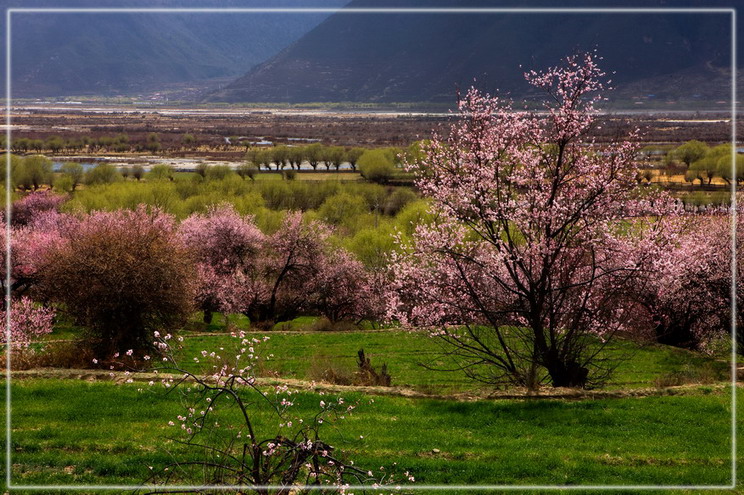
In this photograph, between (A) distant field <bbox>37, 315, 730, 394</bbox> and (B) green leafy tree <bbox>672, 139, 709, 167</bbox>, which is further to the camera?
(B) green leafy tree <bbox>672, 139, 709, 167</bbox>

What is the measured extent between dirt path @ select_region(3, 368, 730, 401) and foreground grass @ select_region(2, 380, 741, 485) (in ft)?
1.27

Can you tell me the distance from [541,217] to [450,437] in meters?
5.48

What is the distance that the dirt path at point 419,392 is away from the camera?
15.5 metres

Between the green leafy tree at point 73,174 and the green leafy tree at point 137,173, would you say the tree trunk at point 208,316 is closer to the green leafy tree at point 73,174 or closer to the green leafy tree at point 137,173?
the green leafy tree at point 73,174

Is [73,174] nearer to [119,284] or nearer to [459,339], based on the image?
[119,284]

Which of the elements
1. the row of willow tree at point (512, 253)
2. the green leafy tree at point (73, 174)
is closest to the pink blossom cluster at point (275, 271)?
the row of willow tree at point (512, 253)

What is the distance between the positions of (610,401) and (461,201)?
5.56m

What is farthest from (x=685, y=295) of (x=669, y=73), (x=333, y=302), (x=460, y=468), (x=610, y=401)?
(x=669, y=73)

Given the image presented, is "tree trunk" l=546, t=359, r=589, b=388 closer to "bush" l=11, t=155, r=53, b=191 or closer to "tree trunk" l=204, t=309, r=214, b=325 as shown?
"tree trunk" l=204, t=309, r=214, b=325

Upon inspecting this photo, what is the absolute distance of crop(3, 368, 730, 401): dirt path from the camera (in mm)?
15500

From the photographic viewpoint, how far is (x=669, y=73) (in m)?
113

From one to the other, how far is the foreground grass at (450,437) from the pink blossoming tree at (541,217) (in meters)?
2.45

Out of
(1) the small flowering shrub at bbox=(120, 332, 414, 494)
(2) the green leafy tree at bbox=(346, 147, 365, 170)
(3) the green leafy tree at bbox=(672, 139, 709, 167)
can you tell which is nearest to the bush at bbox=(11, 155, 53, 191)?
(2) the green leafy tree at bbox=(346, 147, 365, 170)

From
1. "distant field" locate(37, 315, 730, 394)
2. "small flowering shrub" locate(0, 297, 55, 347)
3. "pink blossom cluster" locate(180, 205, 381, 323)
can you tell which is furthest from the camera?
"pink blossom cluster" locate(180, 205, 381, 323)
